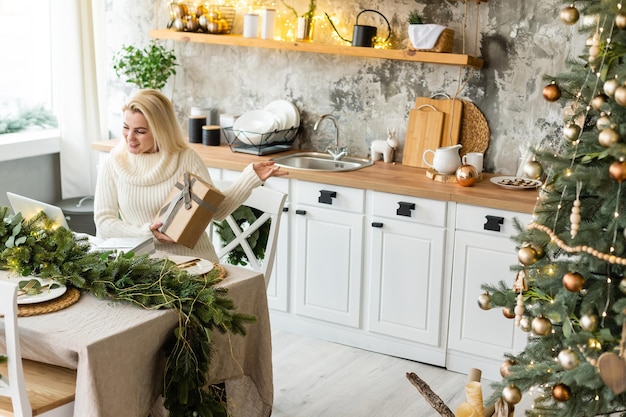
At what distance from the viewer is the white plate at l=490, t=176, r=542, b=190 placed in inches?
162

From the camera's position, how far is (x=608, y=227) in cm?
234

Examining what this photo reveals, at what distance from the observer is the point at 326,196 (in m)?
4.32

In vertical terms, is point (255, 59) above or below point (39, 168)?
above

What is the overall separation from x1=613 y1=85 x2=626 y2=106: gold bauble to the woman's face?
6.74 ft

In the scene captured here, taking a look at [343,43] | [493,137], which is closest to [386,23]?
[343,43]

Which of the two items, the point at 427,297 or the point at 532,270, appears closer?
the point at 532,270

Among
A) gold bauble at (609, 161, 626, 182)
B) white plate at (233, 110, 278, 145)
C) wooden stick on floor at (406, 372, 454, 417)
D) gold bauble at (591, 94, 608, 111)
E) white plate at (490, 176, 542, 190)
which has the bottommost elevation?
wooden stick on floor at (406, 372, 454, 417)

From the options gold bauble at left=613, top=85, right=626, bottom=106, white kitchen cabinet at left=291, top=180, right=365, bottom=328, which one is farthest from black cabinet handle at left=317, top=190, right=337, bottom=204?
gold bauble at left=613, top=85, right=626, bottom=106

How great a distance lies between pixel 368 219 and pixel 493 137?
2.51ft

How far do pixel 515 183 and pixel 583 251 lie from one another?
6.00 feet

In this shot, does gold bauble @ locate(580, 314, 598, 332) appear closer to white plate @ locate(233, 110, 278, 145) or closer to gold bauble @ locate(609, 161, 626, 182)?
gold bauble @ locate(609, 161, 626, 182)

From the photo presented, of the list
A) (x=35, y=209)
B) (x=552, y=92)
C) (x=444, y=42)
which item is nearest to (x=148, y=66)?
(x=444, y=42)

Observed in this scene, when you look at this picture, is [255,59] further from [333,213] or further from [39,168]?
[39,168]

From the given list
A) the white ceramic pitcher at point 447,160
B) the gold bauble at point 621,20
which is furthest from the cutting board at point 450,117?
the gold bauble at point 621,20
